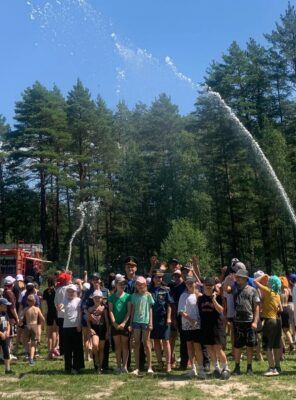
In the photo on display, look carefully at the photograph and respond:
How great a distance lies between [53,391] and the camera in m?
8.52

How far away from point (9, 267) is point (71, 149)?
25913 mm

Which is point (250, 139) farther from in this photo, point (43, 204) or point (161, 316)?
point (161, 316)

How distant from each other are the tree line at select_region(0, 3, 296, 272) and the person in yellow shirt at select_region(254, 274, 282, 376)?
26775mm

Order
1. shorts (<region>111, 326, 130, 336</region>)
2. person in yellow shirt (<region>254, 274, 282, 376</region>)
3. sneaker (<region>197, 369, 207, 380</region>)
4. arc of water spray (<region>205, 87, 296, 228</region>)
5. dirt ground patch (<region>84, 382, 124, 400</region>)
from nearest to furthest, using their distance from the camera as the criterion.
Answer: dirt ground patch (<region>84, 382, 124, 400</region>), sneaker (<region>197, 369, 207, 380</region>), person in yellow shirt (<region>254, 274, 282, 376</region>), shorts (<region>111, 326, 130, 336</region>), arc of water spray (<region>205, 87, 296, 228</region>)

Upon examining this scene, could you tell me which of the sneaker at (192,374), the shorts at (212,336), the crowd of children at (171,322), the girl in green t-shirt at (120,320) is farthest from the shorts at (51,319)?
the shorts at (212,336)

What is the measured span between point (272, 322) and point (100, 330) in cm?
323

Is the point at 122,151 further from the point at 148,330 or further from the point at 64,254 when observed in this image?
the point at 148,330

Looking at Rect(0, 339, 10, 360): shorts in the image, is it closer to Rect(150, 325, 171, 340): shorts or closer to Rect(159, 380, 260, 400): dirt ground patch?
Rect(150, 325, 171, 340): shorts

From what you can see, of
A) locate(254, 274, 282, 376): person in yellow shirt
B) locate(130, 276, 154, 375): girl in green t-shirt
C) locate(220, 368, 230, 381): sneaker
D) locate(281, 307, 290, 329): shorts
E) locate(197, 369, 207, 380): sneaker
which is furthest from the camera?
locate(281, 307, 290, 329): shorts

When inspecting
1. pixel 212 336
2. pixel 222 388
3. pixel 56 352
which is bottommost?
pixel 222 388

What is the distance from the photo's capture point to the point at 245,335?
9.09 metres

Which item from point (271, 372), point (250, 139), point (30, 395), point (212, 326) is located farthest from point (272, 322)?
point (250, 139)

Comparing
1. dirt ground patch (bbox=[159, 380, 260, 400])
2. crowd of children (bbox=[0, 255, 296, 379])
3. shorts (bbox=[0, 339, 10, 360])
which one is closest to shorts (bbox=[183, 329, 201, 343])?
crowd of children (bbox=[0, 255, 296, 379])

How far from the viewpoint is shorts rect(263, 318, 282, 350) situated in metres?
9.38
